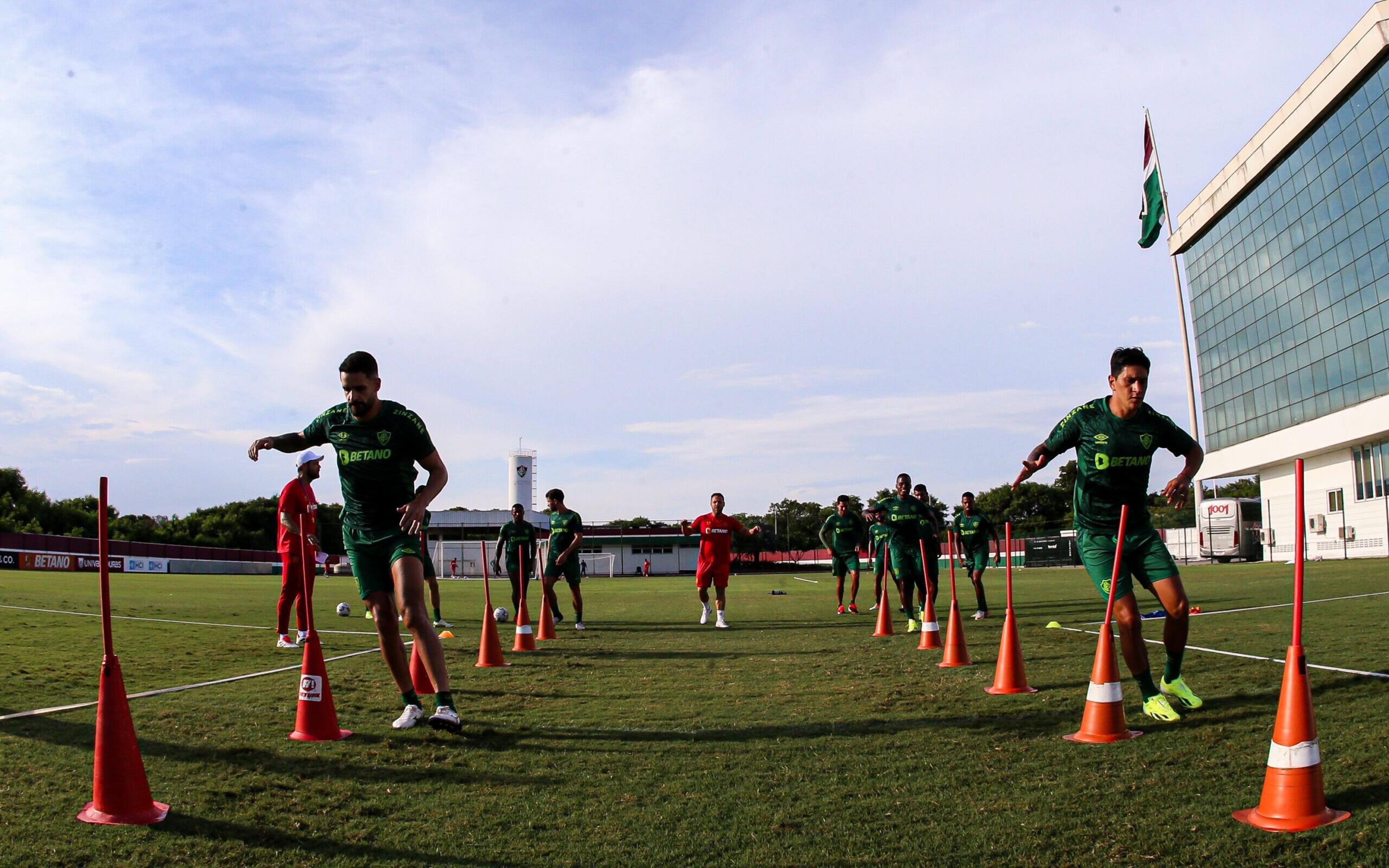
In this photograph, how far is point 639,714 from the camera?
19.7 feet

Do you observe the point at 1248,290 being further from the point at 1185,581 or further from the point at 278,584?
the point at 278,584

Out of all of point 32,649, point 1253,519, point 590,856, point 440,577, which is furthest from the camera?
point 440,577

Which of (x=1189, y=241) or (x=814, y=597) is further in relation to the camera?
(x=1189, y=241)

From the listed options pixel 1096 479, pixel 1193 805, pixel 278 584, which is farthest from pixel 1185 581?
pixel 278 584

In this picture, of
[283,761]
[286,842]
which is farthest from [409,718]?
[286,842]

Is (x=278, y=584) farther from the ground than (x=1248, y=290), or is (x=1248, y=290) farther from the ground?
(x=1248, y=290)

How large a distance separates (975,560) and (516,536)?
7.07 metres

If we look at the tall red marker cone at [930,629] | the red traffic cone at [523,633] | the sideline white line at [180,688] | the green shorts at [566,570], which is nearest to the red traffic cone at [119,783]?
the sideline white line at [180,688]

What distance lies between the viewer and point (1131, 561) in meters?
5.63

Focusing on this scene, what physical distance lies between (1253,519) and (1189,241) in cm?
2086

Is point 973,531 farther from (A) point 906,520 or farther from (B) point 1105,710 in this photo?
(B) point 1105,710

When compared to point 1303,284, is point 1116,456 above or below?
below

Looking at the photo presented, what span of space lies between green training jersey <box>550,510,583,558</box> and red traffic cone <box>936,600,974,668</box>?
20.2 ft

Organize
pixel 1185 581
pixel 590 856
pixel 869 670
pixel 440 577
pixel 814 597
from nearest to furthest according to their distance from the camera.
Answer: pixel 590 856
pixel 869 670
pixel 814 597
pixel 1185 581
pixel 440 577
